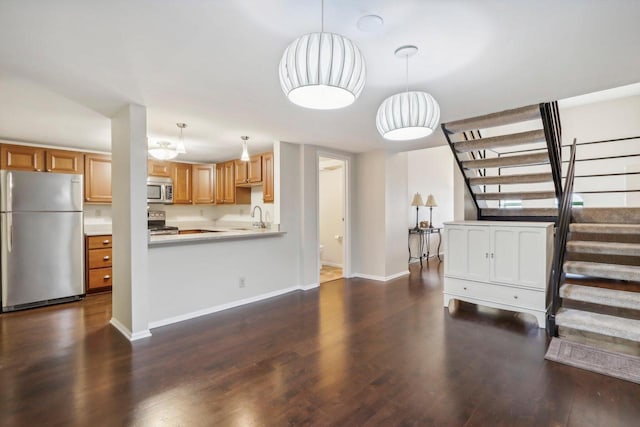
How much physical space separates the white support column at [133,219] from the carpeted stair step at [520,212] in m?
Result: 4.30

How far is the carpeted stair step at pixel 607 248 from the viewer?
2893 millimetres

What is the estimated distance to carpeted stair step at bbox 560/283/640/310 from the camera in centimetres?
260

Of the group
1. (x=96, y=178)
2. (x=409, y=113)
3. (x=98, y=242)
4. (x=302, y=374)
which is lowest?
(x=302, y=374)

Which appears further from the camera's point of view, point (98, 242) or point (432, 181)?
point (432, 181)

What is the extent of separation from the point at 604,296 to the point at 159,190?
616 centimetres

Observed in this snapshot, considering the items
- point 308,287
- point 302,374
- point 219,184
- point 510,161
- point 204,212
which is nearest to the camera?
point 302,374

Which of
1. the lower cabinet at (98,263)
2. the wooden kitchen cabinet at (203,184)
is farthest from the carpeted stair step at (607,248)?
the lower cabinet at (98,263)

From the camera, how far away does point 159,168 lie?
5523 mm

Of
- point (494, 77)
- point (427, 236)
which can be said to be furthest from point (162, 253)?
point (427, 236)

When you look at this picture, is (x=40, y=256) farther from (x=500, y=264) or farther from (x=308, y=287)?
(x=500, y=264)

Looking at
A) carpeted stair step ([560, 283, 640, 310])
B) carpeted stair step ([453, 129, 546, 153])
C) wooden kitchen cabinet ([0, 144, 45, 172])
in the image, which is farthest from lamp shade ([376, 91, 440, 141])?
wooden kitchen cabinet ([0, 144, 45, 172])

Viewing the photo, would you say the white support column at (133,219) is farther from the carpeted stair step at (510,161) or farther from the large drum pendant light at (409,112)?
the carpeted stair step at (510,161)

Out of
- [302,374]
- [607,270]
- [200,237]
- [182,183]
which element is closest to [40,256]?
[200,237]

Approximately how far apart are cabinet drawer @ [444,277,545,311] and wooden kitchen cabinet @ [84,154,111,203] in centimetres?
525
